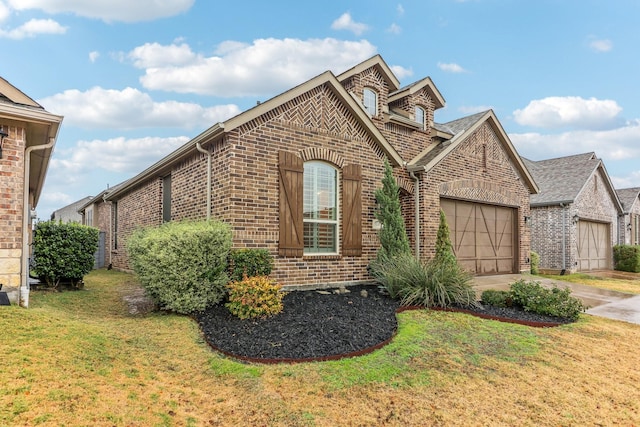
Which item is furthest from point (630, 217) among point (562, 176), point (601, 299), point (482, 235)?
point (601, 299)

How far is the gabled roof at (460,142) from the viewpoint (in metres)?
11.4

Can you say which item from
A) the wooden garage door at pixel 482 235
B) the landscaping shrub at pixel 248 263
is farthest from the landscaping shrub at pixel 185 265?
the wooden garage door at pixel 482 235

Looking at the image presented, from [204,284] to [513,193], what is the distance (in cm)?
1217

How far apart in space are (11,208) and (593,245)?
2309 cm

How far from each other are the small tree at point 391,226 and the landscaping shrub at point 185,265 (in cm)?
409

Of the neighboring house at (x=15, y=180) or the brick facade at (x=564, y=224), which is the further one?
the brick facade at (x=564, y=224)

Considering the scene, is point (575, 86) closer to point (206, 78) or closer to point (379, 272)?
point (379, 272)

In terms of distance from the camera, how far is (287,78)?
19859mm

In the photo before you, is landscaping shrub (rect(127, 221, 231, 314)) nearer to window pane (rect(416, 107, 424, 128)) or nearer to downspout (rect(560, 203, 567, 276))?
window pane (rect(416, 107, 424, 128))

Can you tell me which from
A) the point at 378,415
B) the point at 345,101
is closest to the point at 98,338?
the point at 378,415

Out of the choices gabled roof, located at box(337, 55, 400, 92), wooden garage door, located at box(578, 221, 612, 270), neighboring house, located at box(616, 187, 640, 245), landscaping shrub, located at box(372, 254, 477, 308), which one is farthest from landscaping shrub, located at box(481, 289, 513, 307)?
neighboring house, located at box(616, 187, 640, 245)

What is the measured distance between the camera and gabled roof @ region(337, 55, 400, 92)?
38.0 ft

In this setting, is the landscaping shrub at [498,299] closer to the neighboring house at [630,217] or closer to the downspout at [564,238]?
the downspout at [564,238]

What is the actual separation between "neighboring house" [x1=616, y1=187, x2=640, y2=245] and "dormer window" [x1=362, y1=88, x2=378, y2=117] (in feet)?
60.7
